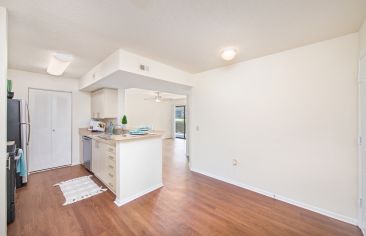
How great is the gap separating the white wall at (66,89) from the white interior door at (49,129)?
0.37ft

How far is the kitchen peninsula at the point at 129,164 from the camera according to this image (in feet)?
7.81

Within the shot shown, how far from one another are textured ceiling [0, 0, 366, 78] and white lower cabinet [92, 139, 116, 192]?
5.50 feet

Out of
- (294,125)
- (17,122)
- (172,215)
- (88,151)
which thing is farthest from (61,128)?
(294,125)

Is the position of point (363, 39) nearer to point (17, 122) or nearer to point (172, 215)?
point (172, 215)

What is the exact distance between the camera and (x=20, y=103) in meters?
2.72

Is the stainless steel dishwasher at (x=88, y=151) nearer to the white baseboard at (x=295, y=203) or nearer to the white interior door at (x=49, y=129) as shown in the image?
the white interior door at (x=49, y=129)

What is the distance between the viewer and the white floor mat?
2.51m

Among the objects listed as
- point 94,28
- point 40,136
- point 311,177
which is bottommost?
point 311,177

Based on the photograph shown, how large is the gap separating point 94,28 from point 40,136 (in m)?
3.40

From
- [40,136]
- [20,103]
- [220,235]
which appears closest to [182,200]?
[220,235]

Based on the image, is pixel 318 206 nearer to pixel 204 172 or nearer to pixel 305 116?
pixel 305 116

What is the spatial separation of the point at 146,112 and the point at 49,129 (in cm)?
437

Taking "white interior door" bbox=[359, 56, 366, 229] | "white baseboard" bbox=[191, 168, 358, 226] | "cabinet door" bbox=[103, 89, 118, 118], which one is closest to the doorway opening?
"cabinet door" bbox=[103, 89, 118, 118]

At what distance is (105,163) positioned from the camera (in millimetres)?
2816
